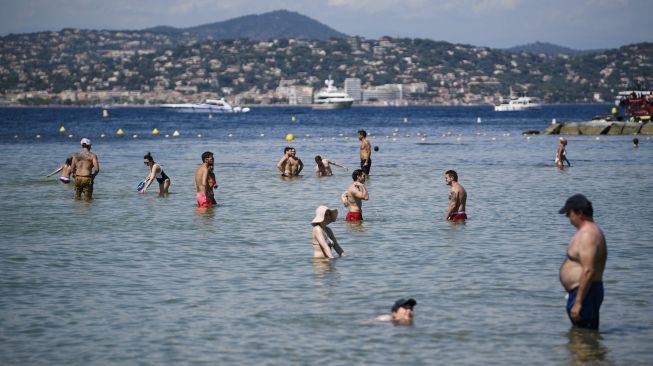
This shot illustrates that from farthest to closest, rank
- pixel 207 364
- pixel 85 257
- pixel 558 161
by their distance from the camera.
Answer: pixel 558 161, pixel 85 257, pixel 207 364

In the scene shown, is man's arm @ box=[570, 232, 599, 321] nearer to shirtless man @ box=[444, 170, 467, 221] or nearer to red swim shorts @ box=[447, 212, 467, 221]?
shirtless man @ box=[444, 170, 467, 221]

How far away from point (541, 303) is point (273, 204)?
14.7m

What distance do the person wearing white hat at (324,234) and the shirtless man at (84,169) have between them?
10.7 meters

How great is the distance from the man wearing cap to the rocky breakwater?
211 feet

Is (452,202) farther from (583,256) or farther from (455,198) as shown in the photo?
(583,256)

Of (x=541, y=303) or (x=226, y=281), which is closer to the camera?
(x=541, y=303)

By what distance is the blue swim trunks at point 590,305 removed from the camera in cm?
1122

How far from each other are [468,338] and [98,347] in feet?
14.4

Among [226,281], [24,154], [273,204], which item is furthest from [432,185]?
[24,154]

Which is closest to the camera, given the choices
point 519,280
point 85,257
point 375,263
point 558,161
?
point 519,280

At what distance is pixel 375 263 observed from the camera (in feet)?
58.6

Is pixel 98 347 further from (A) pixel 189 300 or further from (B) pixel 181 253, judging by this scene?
(B) pixel 181 253

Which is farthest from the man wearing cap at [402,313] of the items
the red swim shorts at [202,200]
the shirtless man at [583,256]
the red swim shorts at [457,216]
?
the red swim shorts at [202,200]

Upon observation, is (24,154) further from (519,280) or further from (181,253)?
(519,280)
